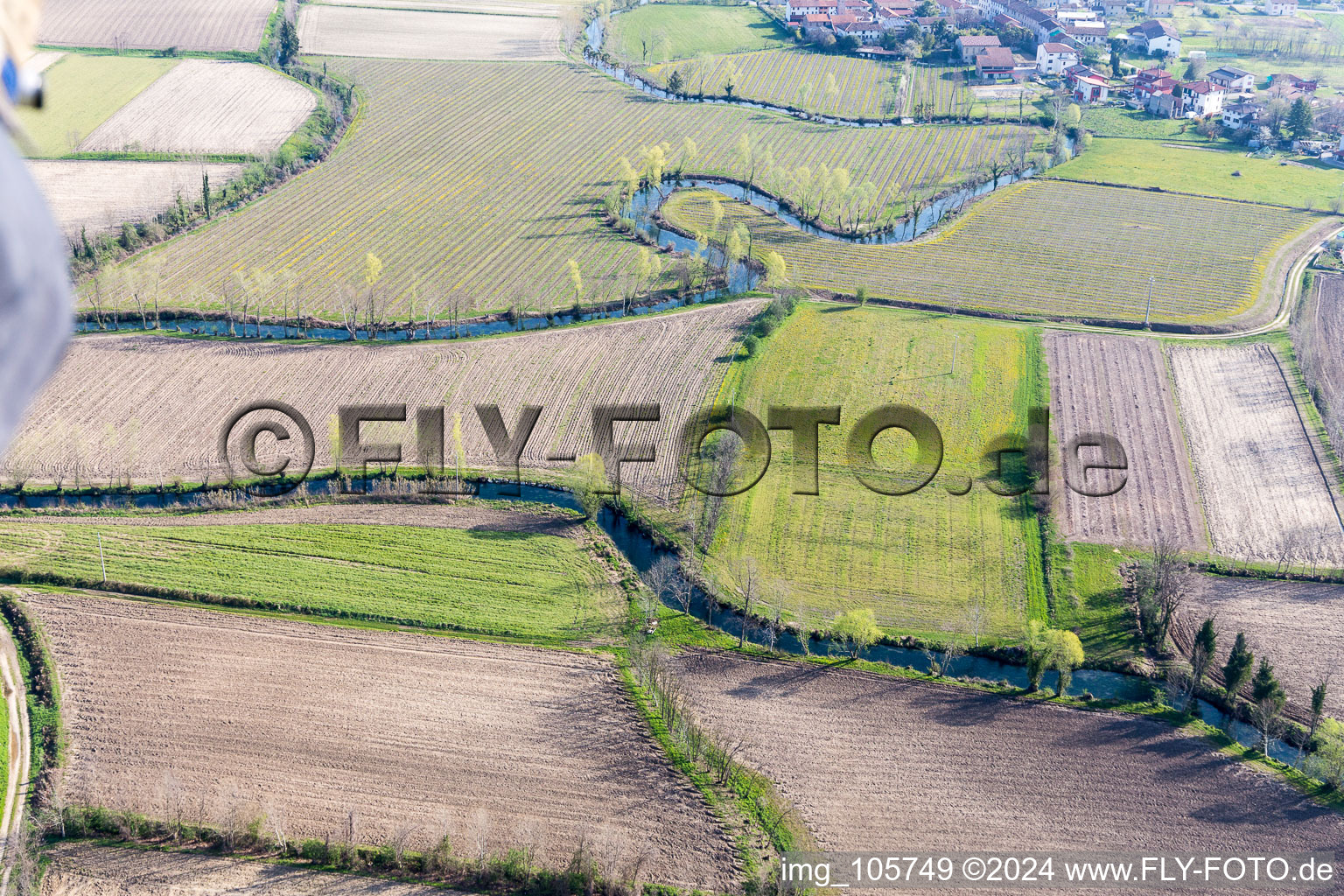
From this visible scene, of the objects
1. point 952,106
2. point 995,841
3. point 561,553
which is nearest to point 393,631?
point 561,553

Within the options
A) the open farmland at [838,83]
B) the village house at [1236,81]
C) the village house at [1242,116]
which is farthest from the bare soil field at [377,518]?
the village house at [1236,81]

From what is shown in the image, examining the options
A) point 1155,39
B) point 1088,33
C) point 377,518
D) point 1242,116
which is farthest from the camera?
point 1088,33

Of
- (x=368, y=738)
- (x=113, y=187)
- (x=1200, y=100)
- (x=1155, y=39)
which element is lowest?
(x=368, y=738)

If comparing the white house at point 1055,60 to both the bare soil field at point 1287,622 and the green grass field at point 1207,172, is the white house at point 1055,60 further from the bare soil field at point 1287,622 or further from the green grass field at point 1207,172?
the bare soil field at point 1287,622

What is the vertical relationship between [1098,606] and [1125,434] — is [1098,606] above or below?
below

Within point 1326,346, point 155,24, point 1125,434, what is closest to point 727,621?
point 1125,434

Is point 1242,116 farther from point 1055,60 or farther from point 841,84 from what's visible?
point 841,84
